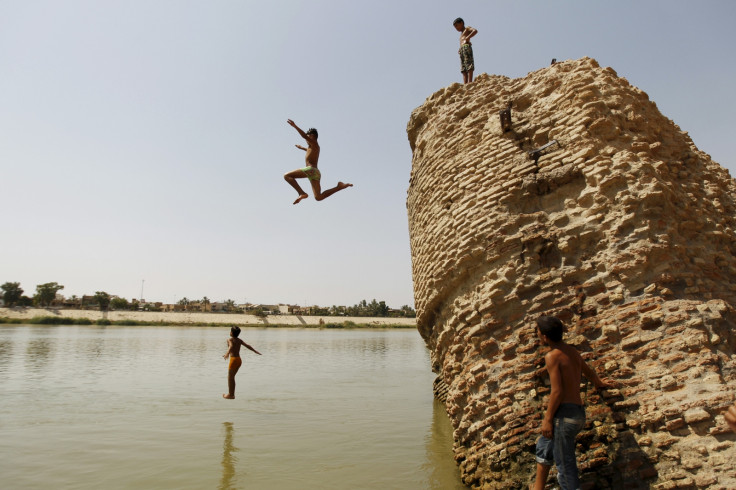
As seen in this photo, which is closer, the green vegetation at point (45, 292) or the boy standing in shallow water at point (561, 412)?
the boy standing in shallow water at point (561, 412)

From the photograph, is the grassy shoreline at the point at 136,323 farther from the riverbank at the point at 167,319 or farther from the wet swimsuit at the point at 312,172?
the wet swimsuit at the point at 312,172

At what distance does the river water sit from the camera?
5555mm

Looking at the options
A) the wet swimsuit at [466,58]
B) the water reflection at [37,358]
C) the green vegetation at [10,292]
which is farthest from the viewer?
the green vegetation at [10,292]

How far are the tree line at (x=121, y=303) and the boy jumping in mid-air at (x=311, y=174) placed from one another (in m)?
53.6

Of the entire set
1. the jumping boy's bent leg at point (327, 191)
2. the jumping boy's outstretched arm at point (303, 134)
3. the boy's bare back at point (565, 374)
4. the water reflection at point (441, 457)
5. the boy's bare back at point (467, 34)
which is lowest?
the water reflection at point (441, 457)

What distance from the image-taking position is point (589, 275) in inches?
176

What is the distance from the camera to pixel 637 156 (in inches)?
182

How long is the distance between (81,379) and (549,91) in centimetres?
1521

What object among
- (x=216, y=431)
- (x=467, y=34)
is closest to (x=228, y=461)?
(x=216, y=431)

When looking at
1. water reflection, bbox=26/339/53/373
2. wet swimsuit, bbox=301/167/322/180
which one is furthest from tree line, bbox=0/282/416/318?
wet swimsuit, bbox=301/167/322/180

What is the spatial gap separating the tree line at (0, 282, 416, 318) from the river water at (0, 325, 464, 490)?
1858 inches

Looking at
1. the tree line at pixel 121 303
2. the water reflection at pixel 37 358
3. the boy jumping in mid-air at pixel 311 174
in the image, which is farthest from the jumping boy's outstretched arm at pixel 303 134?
the tree line at pixel 121 303

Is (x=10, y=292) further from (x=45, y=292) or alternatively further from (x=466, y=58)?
(x=466, y=58)

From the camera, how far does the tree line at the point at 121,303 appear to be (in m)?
70.4
